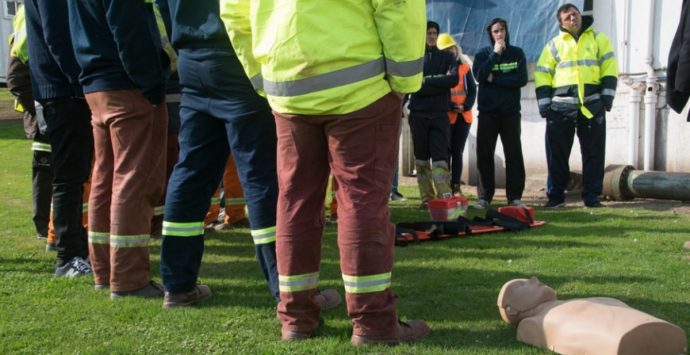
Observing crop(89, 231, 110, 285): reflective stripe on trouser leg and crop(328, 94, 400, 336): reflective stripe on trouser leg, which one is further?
crop(89, 231, 110, 285): reflective stripe on trouser leg

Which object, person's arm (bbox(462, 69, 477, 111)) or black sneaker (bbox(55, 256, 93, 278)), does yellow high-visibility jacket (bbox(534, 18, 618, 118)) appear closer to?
person's arm (bbox(462, 69, 477, 111))

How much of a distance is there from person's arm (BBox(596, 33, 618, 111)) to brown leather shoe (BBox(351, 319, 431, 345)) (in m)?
6.17

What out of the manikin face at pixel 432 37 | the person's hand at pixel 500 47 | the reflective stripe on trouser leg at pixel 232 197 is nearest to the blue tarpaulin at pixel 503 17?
the person's hand at pixel 500 47

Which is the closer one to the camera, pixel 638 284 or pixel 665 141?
pixel 638 284

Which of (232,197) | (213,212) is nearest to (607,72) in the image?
(232,197)

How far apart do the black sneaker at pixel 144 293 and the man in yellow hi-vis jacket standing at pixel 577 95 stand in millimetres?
5945

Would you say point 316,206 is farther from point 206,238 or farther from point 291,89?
point 206,238

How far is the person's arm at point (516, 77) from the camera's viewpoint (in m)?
9.24

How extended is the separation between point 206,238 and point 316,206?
135 inches

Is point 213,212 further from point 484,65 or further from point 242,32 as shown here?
point 242,32

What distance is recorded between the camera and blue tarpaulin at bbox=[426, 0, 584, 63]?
11344 millimetres

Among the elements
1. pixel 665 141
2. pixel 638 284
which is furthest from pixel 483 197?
pixel 638 284

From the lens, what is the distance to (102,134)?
492 cm

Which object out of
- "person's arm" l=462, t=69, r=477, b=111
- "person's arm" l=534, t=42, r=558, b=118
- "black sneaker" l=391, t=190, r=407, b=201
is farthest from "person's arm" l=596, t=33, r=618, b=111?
"black sneaker" l=391, t=190, r=407, b=201
